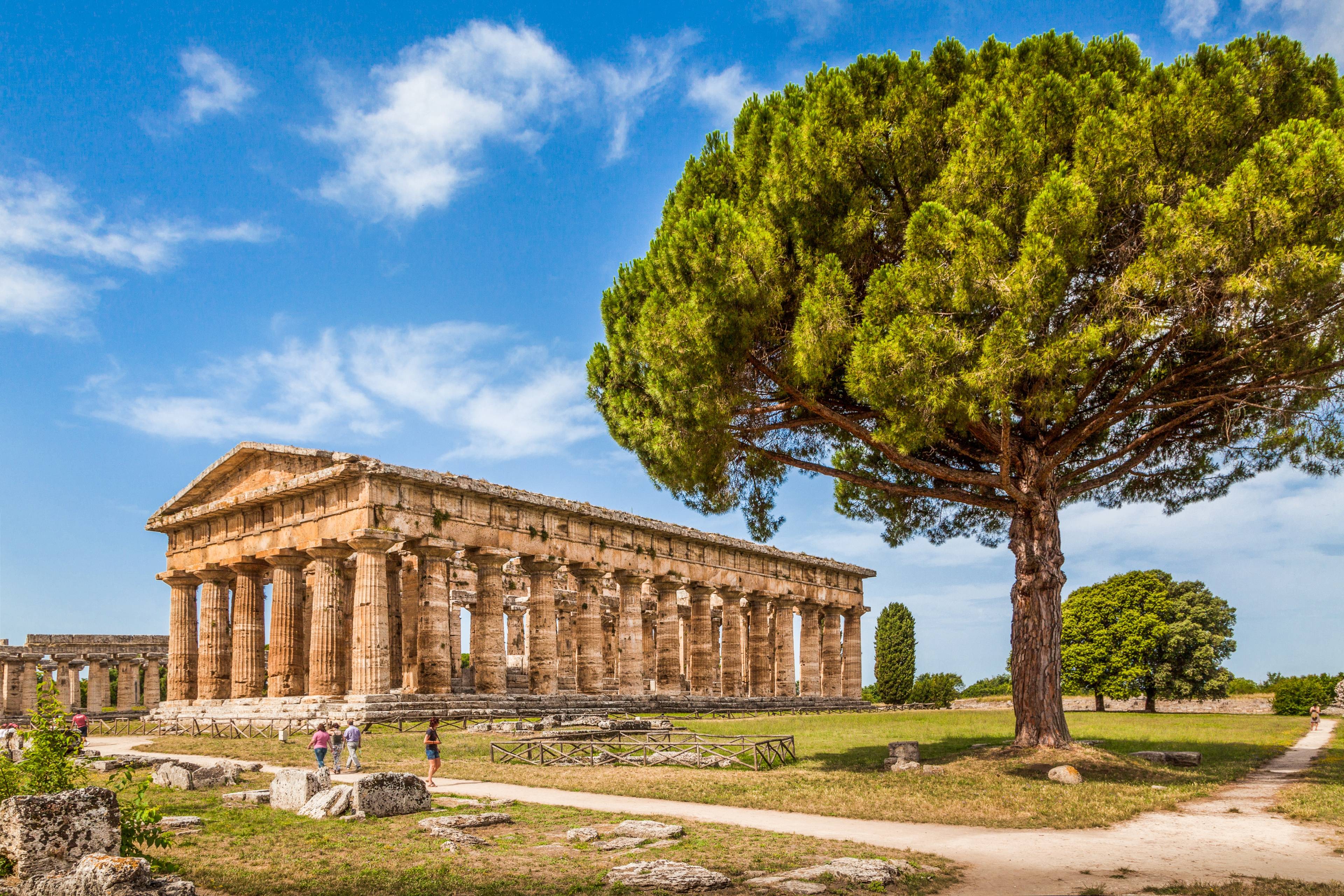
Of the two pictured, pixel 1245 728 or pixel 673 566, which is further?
pixel 673 566

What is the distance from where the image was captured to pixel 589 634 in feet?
118

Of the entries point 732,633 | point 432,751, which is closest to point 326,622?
point 432,751

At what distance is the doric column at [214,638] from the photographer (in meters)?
34.6

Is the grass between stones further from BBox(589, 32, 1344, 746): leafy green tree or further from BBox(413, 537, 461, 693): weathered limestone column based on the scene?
BBox(413, 537, 461, 693): weathered limestone column

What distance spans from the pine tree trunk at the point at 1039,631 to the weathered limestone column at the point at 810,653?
29771 mm

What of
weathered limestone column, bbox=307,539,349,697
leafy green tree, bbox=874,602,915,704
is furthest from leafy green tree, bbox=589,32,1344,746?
leafy green tree, bbox=874,602,915,704

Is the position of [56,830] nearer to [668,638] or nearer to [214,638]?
[214,638]

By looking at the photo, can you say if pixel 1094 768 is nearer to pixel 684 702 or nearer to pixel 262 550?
pixel 684 702

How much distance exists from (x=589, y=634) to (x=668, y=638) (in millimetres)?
4963

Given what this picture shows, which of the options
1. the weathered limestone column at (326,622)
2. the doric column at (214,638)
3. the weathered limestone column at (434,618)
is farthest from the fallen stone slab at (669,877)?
the doric column at (214,638)

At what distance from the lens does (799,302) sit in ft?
58.9

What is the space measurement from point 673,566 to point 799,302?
23.3m

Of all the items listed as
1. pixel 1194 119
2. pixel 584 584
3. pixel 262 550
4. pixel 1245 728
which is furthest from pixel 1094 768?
pixel 262 550

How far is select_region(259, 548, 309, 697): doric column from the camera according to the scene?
31.7 metres
